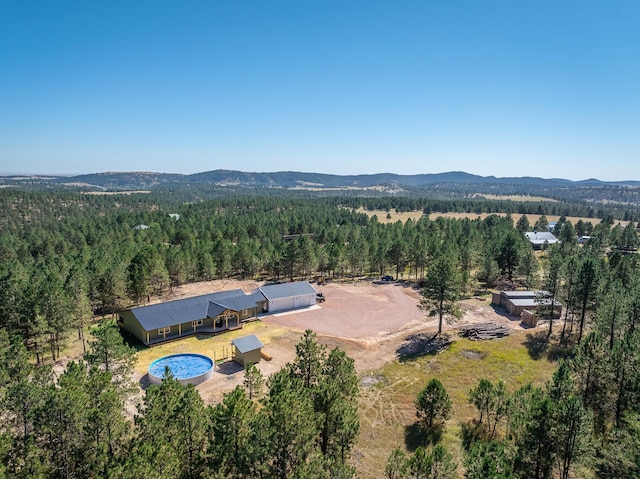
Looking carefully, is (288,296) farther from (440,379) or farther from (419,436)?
(419,436)

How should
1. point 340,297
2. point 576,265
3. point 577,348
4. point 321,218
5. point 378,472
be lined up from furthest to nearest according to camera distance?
1. point 321,218
2. point 340,297
3. point 576,265
4. point 577,348
5. point 378,472

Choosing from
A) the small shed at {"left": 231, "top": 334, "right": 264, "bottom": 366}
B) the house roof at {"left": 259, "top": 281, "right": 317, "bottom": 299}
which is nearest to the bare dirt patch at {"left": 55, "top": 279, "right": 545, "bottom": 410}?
the small shed at {"left": 231, "top": 334, "right": 264, "bottom": 366}

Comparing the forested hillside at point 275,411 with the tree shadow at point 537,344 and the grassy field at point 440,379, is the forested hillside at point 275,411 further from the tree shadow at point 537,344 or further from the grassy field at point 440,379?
the grassy field at point 440,379

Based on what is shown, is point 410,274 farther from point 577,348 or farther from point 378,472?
point 378,472

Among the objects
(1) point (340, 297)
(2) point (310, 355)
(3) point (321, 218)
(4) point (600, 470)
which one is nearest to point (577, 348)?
(4) point (600, 470)

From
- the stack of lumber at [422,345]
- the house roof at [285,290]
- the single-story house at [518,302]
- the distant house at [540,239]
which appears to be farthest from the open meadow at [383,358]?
the distant house at [540,239]

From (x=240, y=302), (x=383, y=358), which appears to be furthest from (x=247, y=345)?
(x=383, y=358)

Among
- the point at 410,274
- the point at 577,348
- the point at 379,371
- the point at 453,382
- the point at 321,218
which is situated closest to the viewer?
the point at 577,348
